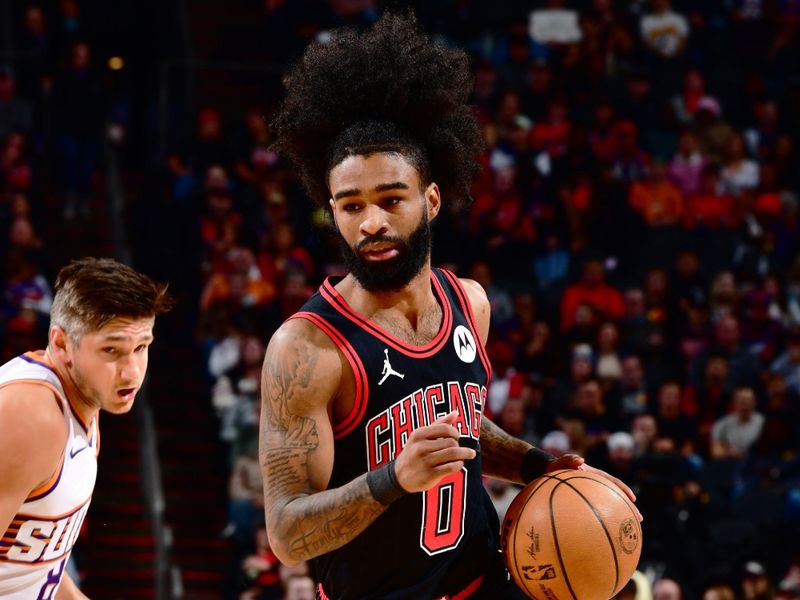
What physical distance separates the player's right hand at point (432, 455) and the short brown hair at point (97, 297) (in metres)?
0.93

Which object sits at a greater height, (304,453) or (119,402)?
(119,402)

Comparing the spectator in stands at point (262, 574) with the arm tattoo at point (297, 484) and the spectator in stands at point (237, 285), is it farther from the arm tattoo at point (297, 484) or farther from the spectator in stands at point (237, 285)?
the arm tattoo at point (297, 484)

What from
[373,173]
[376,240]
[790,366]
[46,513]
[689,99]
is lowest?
[790,366]

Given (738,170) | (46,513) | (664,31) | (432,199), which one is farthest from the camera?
(664,31)

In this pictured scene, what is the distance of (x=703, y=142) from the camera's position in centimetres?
1332

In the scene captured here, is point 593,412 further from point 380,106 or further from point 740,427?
point 380,106

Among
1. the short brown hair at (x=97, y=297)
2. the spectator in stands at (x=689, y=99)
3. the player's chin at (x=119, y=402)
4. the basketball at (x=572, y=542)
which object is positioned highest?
the spectator in stands at (x=689, y=99)

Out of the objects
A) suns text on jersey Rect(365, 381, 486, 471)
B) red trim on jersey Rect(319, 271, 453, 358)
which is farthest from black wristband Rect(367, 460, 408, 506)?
red trim on jersey Rect(319, 271, 453, 358)

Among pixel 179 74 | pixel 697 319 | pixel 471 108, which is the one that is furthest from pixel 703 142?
pixel 471 108

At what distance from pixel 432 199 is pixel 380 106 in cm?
35

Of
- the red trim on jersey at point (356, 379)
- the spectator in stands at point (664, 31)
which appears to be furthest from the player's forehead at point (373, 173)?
the spectator in stands at point (664, 31)

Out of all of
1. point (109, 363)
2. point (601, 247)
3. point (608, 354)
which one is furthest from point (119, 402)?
point (601, 247)

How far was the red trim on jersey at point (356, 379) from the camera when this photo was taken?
374 cm

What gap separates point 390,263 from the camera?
3842mm
